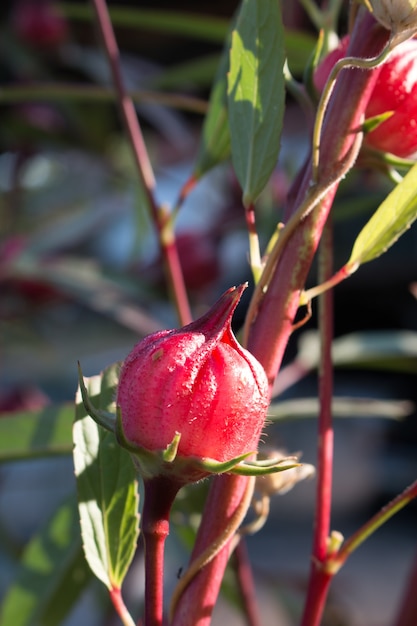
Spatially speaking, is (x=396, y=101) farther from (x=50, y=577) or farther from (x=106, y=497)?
(x=50, y=577)

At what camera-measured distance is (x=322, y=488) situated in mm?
277

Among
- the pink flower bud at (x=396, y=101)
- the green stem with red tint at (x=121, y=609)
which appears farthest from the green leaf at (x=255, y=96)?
the green stem with red tint at (x=121, y=609)

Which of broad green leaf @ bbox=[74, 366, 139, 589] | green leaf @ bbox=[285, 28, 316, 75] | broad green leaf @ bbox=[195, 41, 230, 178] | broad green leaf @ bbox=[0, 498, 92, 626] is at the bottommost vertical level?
broad green leaf @ bbox=[74, 366, 139, 589]

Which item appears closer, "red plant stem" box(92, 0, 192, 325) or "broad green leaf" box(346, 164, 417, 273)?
"broad green leaf" box(346, 164, 417, 273)

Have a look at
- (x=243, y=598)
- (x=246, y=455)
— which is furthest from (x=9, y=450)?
(x=246, y=455)

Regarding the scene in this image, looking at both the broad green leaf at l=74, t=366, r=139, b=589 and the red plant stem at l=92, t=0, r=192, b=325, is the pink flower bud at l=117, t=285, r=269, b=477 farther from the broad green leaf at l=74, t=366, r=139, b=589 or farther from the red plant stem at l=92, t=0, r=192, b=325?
the red plant stem at l=92, t=0, r=192, b=325

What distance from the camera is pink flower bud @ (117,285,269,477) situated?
0.68 feet

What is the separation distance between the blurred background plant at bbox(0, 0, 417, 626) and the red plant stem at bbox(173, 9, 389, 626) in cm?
16

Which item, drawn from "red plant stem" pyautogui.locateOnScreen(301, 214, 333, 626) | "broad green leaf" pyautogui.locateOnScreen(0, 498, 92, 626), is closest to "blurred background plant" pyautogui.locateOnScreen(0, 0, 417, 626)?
"broad green leaf" pyautogui.locateOnScreen(0, 498, 92, 626)

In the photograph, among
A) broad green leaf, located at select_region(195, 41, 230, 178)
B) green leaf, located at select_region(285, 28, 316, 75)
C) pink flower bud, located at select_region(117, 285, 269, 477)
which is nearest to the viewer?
pink flower bud, located at select_region(117, 285, 269, 477)

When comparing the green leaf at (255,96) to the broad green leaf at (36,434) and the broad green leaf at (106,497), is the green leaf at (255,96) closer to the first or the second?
the broad green leaf at (106,497)

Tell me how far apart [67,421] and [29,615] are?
12 centimetres

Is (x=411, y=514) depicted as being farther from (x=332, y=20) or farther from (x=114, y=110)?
(x=332, y=20)

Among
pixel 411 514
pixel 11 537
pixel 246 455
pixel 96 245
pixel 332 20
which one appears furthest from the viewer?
pixel 411 514
